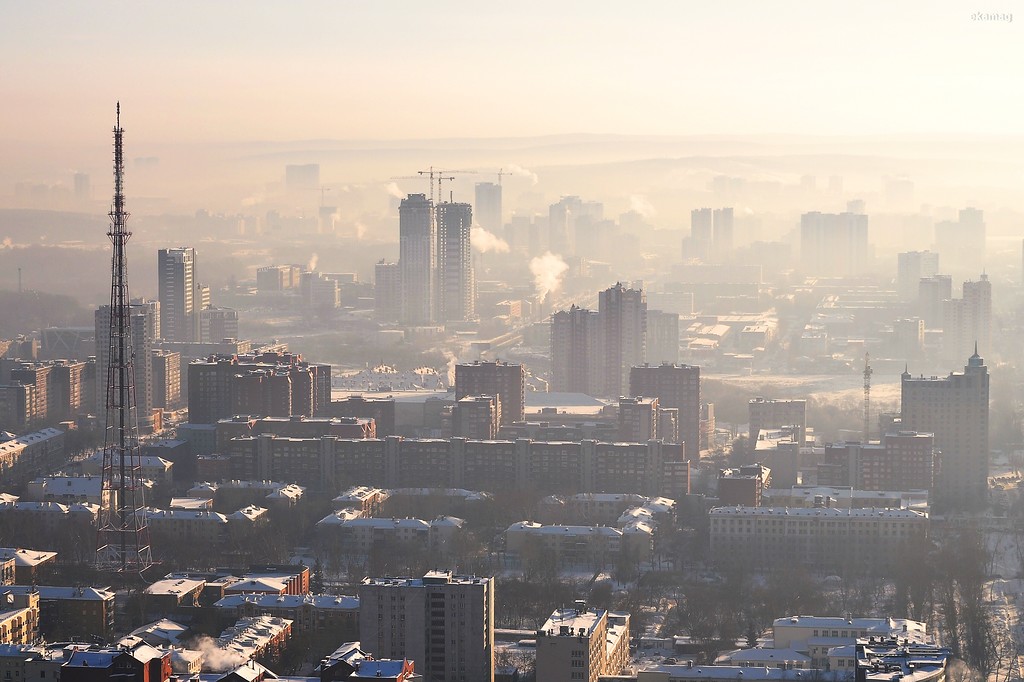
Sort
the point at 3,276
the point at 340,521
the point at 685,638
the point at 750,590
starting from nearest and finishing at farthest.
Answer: the point at 685,638
the point at 750,590
the point at 340,521
the point at 3,276

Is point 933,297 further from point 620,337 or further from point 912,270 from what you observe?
point 620,337

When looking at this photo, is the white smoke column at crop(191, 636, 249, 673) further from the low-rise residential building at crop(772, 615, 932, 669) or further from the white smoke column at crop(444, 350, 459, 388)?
the white smoke column at crop(444, 350, 459, 388)

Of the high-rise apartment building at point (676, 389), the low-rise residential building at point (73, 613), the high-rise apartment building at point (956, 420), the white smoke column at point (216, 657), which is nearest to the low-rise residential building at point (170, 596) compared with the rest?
the low-rise residential building at point (73, 613)

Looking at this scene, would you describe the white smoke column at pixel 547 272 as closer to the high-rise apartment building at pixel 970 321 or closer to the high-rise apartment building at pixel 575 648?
Answer: the high-rise apartment building at pixel 970 321

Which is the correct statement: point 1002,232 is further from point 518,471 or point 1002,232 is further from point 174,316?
point 518,471

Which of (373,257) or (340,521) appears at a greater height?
(373,257)

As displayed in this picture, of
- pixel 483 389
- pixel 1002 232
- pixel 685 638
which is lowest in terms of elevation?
pixel 685 638

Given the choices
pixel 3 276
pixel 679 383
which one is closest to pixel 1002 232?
pixel 3 276

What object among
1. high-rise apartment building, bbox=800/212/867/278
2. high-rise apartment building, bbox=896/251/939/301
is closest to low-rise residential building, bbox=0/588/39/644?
high-rise apartment building, bbox=896/251/939/301
